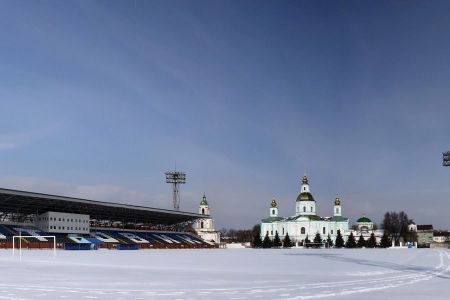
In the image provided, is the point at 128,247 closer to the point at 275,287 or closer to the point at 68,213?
the point at 68,213

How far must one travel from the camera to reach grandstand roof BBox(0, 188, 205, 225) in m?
96.9

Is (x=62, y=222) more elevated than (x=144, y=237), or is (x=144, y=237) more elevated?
(x=62, y=222)

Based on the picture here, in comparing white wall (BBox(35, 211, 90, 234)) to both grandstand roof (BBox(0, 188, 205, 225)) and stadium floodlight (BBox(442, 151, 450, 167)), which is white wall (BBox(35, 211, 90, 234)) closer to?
grandstand roof (BBox(0, 188, 205, 225))

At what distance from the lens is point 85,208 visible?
114625mm

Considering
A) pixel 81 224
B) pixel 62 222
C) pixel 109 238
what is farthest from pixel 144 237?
pixel 62 222

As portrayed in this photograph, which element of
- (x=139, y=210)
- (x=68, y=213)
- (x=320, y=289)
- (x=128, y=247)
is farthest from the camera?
(x=139, y=210)

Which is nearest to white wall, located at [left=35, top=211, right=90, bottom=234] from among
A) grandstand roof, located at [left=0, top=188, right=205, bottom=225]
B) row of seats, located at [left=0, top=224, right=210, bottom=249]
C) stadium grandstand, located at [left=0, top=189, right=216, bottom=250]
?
stadium grandstand, located at [left=0, top=189, right=216, bottom=250]

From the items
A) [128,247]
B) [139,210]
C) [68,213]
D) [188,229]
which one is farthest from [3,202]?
[188,229]

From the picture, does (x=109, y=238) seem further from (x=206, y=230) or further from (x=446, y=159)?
(x=206, y=230)

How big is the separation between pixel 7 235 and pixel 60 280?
244ft

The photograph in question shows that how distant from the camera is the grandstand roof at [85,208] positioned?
96.9m

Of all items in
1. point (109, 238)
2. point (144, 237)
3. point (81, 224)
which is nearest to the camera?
point (81, 224)

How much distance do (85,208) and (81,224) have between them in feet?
13.6

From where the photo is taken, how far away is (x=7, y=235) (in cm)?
9162
